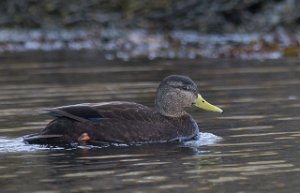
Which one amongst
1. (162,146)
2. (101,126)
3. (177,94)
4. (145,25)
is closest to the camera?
(162,146)

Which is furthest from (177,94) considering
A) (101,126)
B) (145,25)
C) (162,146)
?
(145,25)

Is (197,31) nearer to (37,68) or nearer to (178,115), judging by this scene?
(37,68)

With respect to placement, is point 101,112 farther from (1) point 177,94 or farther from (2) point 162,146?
(1) point 177,94

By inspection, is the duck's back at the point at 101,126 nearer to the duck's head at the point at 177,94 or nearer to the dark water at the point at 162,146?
the dark water at the point at 162,146

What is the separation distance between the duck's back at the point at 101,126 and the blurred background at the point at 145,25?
12.0 metres

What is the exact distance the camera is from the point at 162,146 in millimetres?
→ 12703

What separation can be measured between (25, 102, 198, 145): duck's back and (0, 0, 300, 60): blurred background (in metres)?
12.0

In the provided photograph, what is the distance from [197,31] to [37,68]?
7.72m

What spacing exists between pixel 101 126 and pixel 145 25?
53.7 feet

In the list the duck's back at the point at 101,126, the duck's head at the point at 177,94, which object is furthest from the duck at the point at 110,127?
the duck's head at the point at 177,94

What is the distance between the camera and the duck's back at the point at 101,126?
12695 mm

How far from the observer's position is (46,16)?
29.9 metres

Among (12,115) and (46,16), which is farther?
(46,16)

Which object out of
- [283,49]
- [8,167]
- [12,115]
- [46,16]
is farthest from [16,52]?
[8,167]
